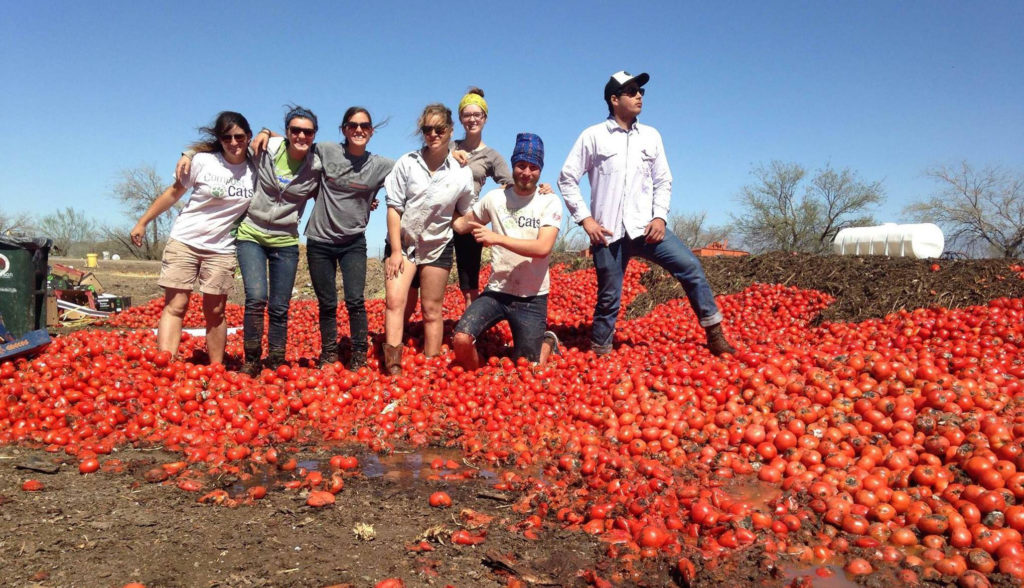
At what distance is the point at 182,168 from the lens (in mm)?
5477

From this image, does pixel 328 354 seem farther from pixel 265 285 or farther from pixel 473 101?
pixel 473 101

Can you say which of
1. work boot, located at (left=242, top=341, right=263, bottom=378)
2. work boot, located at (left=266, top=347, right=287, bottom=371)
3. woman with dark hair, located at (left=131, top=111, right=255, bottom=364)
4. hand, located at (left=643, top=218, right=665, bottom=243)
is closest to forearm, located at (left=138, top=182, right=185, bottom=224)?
woman with dark hair, located at (left=131, top=111, right=255, bottom=364)

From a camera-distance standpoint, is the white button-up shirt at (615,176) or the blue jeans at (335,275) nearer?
the blue jeans at (335,275)

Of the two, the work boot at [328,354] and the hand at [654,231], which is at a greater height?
Result: the hand at [654,231]

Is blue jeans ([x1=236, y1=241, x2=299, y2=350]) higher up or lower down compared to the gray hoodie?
lower down

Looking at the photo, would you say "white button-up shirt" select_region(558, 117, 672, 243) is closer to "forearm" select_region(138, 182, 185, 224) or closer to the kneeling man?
the kneeling man

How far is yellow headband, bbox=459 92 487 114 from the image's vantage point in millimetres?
6149

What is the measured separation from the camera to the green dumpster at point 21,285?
219 inches

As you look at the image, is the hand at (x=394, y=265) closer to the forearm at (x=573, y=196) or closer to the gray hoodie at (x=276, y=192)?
the gray hoodie at (x=276, y=192)

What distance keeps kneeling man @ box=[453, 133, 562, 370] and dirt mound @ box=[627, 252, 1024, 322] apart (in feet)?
18.4

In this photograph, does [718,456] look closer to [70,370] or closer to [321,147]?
[321,147]

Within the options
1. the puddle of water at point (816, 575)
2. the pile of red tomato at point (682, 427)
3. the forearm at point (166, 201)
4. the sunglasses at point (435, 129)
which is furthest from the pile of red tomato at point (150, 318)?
the puddle of water at point (816, 575)

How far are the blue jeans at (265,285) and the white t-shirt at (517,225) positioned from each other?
1860 mm

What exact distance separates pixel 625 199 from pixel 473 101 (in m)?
1.82
